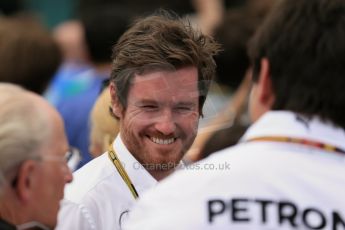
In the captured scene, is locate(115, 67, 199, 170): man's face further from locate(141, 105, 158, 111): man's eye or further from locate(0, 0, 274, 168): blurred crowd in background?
locate(0, 0, 274, 168): blurred crowd in background

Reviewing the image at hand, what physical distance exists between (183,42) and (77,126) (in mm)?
2144

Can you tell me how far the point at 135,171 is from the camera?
3391 mm

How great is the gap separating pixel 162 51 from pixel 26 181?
672mm

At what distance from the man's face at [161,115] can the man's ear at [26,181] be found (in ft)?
1.74

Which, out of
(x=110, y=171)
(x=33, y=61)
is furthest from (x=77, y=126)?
(x=110, y=171)

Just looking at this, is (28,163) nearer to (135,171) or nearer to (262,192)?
(135,171)

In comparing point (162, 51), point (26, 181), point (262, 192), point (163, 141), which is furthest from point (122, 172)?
point (262, 192)

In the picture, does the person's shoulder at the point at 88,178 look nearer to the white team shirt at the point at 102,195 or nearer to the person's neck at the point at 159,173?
the white team shirt at the point at 102,195

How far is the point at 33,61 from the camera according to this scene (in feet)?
19.5

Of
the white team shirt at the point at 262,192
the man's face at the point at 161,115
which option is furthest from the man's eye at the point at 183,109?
the white team shirt at the point at 262,192

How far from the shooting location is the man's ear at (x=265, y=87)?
9.05 feet

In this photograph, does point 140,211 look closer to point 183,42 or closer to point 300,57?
point 300,57

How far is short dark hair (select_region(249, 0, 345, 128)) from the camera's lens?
2.70 meters

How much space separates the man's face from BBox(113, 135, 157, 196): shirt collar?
2cm
